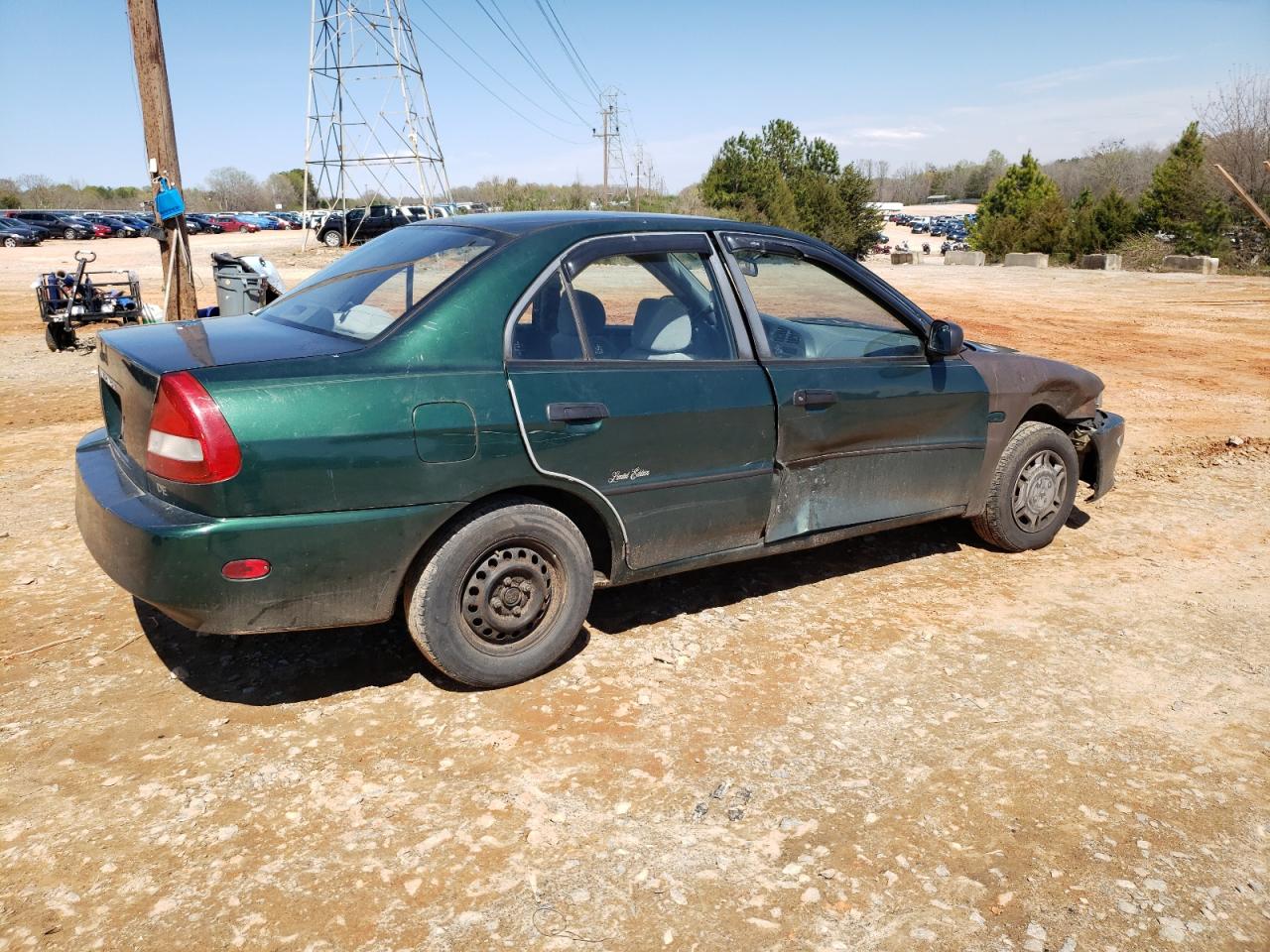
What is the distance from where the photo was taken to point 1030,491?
5148 mm

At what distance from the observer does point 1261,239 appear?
29688mm

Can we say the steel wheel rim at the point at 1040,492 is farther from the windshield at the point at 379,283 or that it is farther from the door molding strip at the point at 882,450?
the windshield at the point at 379,283

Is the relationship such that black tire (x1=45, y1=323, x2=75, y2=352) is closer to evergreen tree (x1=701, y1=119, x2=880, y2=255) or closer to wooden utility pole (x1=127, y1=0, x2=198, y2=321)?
wooden utility pole (x1=127, y1=0, x2=198, y2=321)

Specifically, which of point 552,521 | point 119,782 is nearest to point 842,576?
point 552,521

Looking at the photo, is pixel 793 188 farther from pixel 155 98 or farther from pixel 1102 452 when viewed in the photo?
pixel 1102 452

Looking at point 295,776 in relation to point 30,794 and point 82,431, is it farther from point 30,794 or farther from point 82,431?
point 82,431

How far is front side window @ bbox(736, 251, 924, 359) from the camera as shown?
4.25m

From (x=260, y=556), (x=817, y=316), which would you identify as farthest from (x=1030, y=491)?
(x=260, y=556)

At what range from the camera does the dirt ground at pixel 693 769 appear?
2545 millimetres

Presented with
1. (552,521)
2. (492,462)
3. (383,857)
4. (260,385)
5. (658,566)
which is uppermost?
(260,385)

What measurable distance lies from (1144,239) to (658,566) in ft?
111

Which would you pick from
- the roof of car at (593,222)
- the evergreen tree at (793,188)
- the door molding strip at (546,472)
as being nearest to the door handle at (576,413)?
the door molding strip at (546,472)

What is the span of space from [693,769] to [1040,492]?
2.94m

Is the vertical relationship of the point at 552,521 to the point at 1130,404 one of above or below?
above
